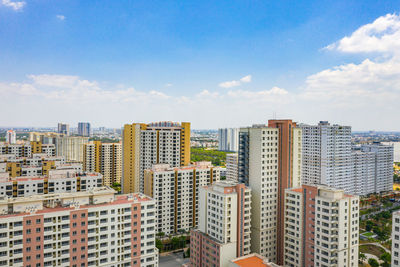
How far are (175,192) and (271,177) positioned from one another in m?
15.6

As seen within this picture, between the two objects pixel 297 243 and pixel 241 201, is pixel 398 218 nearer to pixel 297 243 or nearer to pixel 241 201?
pixel 297 243

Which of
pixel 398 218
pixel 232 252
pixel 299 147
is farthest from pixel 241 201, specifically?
pixel 398 218

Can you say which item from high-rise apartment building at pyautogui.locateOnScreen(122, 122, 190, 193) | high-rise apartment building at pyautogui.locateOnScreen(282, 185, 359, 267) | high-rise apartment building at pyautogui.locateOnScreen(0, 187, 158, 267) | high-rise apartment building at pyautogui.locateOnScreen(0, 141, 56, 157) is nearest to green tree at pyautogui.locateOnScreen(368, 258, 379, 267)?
high-rise apartment building at pyautogui.locateOnScreen(282, 185, 359, 267)

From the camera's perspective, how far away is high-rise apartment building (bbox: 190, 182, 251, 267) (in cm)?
2608

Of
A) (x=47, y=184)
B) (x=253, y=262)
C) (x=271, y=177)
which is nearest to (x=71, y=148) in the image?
(x=47, y=184)

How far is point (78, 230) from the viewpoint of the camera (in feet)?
68.3

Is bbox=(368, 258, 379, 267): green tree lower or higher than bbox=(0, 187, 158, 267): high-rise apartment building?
lower

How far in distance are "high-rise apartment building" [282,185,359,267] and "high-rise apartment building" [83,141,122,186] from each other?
1952 inches

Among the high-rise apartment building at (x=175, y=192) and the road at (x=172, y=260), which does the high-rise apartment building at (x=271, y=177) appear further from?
the high-rise apartment building at (x=175, y=192)

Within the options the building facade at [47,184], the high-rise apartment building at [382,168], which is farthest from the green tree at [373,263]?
the high-rise apartment building at [382,168]

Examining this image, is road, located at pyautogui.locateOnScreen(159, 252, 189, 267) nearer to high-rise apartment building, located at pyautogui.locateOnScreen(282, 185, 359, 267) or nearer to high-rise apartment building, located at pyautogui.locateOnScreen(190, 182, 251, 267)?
high-rise apartment building, located at pyautogui.locateOnScreen(190, 182, 251, 267)

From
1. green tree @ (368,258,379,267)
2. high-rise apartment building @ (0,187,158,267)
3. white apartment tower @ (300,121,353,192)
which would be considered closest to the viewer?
high-rise apartment building @ (0,187,158,267)

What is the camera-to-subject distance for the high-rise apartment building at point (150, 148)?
157 ft

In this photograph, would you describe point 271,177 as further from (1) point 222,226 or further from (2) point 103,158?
(2) point 103,158
